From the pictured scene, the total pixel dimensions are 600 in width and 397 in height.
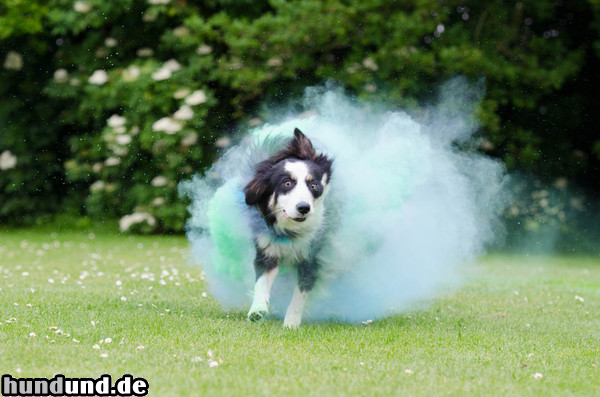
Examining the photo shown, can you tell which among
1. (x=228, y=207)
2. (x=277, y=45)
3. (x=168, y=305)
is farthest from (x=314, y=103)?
(x=277, y=45)

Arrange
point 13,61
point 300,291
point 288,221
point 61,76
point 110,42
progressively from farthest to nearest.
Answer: point 13,61 → point 61,76 → point 110,42 → point 300,291 → point 288,221

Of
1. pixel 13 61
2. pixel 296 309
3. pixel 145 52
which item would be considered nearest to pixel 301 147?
pixel 296 309

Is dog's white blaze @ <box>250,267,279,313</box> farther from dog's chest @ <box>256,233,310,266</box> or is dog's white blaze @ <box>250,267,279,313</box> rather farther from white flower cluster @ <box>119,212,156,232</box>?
white flower cluster @ <box>119,212,156,232</box>

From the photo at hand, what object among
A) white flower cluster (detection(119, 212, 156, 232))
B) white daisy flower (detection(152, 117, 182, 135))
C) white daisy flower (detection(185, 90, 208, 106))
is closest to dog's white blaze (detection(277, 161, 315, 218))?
white daisy flower (detection(152, 117, 182, 135))

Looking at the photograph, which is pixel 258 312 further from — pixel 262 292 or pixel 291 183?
pixel 291 183

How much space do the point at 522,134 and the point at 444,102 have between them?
199 cm

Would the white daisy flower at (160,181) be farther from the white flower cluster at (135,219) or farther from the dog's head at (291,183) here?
the dog's head at (291,183)

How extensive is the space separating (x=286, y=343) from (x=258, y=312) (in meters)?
0.59

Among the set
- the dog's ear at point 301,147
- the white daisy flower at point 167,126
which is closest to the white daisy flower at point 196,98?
the white daisy flower at point 167,126

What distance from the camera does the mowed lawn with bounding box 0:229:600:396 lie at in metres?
4.12

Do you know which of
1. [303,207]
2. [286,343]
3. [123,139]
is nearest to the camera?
[286,343]

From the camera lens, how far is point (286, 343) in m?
5.15

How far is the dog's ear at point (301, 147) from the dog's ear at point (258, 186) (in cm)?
22

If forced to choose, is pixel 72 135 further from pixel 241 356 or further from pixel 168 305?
pixel 241 356
